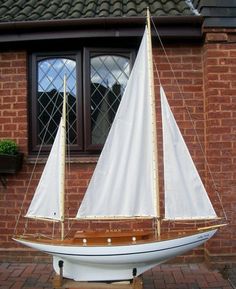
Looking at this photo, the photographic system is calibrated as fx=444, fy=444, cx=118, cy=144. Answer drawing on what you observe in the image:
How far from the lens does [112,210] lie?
16.2 feet

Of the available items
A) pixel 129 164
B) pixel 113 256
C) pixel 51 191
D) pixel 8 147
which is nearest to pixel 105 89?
pixel 8 147

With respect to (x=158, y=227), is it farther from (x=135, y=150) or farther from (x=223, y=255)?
(x=223, y=255)

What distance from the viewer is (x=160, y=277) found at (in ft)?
19.6

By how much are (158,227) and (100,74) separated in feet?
9.67

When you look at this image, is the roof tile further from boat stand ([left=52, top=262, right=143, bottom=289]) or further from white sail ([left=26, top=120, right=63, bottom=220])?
boat stand ([left=52, top=262, right=143, bottom=289])

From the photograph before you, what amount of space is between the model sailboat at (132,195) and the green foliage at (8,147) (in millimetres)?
1566

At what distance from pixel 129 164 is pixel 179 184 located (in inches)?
23.3

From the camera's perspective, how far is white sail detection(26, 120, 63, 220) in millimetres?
4988

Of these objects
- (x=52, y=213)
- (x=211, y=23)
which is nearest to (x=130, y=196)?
(x=52, y=213)

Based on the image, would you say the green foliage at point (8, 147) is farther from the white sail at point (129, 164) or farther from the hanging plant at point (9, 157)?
the white sail at point (129, 164)

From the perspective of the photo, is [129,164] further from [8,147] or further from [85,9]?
[85,9]

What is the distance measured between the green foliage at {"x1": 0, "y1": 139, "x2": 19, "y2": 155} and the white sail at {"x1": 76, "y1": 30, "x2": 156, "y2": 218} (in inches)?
78.0

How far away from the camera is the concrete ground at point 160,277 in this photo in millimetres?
5633

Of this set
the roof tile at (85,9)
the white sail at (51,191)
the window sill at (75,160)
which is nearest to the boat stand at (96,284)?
the white sail at (51,191)
